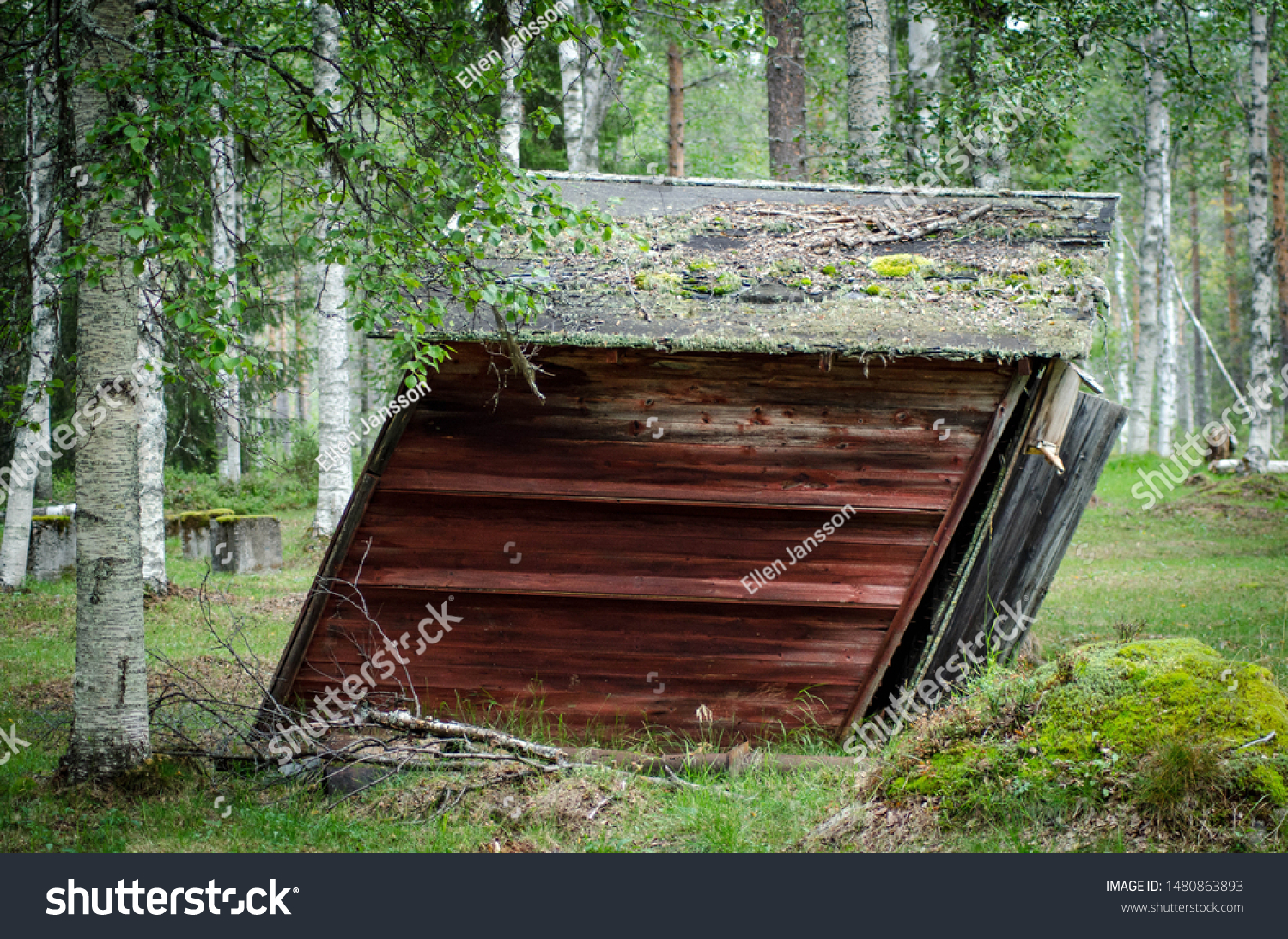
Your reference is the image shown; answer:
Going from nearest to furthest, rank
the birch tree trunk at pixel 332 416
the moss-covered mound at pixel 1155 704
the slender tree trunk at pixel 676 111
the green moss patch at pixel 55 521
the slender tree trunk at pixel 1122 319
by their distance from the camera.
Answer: the moss-covered mound at pixel 1155 704 → the green moss patch at pixel 55 521 → the birch tree trunk at pixel 332 416 → the slender tree trunk at pixel 676 111 → the slender tree trunk at pixel 1122 319

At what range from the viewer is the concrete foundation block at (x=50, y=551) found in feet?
39.7

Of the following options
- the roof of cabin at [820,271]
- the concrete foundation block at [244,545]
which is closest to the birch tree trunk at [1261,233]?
the roof of cabin at [820,271]

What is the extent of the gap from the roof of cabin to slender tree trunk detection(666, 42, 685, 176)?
14625mm

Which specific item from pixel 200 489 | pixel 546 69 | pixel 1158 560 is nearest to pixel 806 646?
pixel 1158 560

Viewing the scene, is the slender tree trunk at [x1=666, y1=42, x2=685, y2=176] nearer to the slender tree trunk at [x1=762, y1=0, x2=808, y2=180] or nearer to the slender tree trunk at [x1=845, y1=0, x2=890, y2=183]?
the slender tree trunk at [x1=762, y1=0, x2=808, y2=180]

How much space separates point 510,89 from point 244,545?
773 centimetres

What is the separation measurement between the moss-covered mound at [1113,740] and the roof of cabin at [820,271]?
1700 millimetres

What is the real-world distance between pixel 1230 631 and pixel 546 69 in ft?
49.1

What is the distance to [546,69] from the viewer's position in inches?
725

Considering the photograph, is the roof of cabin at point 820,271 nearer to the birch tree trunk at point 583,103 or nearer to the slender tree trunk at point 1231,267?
the birch tree trunk at point 583,103

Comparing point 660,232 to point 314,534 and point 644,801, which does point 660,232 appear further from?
point 314,534

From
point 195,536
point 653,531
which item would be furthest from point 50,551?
point 653,531

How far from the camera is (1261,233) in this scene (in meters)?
20.1

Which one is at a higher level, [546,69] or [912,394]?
[546,69]
